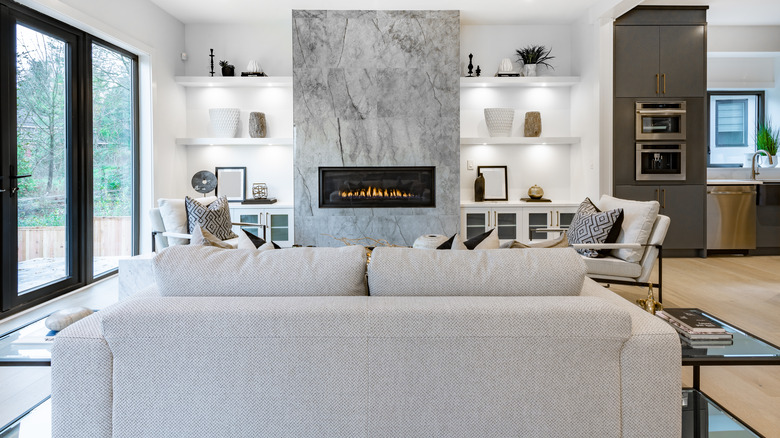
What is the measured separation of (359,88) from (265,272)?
471 centimetres

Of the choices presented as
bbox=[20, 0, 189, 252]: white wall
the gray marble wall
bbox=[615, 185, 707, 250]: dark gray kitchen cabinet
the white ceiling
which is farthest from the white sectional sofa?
bbox=[615, 185, 707, 250]: dark gray kitchen cabinet

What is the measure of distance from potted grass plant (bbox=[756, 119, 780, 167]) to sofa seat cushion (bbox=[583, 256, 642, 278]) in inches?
173

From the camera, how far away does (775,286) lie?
4.98 meters

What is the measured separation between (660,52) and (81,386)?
646cm

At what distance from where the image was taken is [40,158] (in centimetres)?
→ 424

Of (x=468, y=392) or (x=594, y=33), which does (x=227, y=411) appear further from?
(x=594, y=33)

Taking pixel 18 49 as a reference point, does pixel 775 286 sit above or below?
below

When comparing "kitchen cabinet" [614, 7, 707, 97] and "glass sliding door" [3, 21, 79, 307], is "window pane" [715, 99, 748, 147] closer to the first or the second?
"kitchen cabinet" [614, 7, 707, 97]

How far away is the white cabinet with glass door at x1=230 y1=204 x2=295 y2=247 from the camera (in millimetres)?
6324

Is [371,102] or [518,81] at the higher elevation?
[518,81]

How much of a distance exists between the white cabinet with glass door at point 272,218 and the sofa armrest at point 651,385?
5.13 m

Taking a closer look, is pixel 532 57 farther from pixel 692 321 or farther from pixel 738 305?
pixel 692 321

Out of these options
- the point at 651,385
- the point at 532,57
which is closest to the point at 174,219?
the point at 651,385

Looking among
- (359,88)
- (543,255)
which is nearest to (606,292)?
(543,255)
